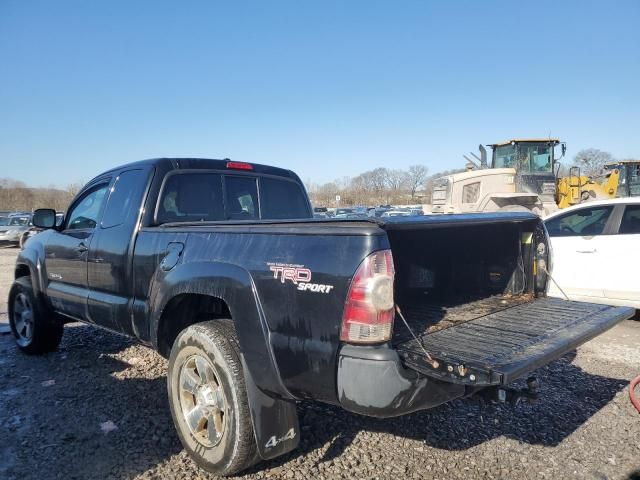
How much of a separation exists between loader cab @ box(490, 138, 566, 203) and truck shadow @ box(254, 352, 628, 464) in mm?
11887

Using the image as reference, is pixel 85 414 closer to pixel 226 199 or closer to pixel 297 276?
pixel 226 199

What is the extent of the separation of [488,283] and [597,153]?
6884cm

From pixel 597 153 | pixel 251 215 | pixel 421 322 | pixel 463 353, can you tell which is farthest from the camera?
pixel 597 153

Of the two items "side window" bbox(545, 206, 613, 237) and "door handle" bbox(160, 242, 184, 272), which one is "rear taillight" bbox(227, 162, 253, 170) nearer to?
"door handle" bbox(160, 242, 184, 272)

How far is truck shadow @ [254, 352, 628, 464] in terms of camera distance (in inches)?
130

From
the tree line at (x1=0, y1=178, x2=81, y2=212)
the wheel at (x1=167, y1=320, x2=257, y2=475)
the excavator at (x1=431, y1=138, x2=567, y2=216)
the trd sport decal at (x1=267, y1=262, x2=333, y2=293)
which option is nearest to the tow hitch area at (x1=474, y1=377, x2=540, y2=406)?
the trd sport decal at (x1=267, y1=262, x2=333, y2=293)

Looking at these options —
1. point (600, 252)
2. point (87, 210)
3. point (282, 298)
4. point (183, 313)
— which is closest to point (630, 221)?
point (600, 252)

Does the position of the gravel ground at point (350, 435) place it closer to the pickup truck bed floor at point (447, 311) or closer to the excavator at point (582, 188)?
the pickup truck bed floor at point (447, 311)

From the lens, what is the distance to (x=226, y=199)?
14.0 feet

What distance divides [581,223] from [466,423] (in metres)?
4.63

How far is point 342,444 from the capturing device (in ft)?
10.7

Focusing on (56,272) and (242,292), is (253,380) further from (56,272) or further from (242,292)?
(56,272)

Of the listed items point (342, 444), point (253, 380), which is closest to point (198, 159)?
point (253, 380)

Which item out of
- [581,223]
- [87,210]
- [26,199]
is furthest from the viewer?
[26,199]
